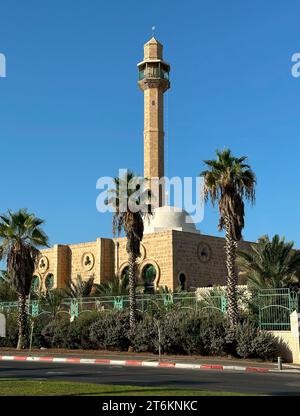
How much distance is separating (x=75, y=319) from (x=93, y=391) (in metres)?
19.2

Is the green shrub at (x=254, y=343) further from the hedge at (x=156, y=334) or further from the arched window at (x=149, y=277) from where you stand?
the arched window at (x=149, y=277)

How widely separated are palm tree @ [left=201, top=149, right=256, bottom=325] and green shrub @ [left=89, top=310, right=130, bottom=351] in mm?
5999

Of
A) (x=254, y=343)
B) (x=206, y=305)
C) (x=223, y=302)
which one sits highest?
(x=223, y=302)

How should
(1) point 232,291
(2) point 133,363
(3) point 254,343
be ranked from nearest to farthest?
(2) point 133,363
(3) point 254,343
(1) point 232,291

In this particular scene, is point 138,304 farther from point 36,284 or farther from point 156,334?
point 36,284

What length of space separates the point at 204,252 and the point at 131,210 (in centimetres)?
1611

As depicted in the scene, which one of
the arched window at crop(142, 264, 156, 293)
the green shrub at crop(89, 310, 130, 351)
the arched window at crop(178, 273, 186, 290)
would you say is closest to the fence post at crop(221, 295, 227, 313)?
the green shrub at crop(89, 310, 130, 351)

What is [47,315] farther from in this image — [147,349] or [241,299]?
[241,299]

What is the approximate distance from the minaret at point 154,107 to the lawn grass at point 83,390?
1620 inches

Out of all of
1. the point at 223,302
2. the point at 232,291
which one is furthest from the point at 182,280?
the point at 232,291

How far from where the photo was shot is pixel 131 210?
2870 cm

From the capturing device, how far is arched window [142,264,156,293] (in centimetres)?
4212
